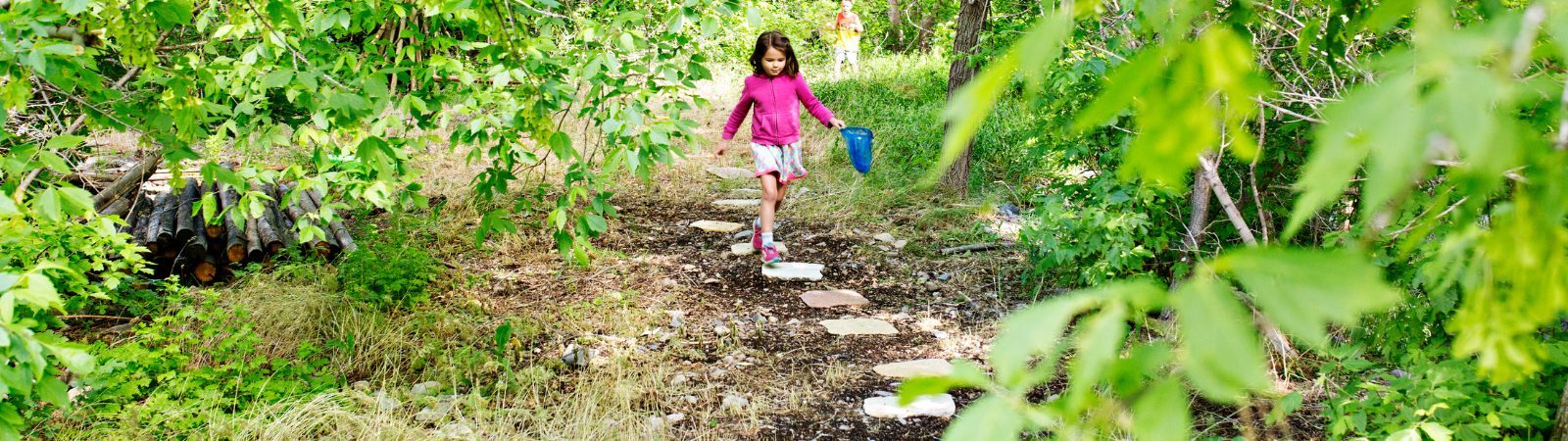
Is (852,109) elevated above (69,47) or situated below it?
below

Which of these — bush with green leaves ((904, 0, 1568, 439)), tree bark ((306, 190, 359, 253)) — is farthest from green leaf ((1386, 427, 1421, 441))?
tree bark ((306, 190, 359, 253))

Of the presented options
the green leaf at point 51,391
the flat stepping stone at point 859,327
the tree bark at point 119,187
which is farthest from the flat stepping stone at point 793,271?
the green leaf at point 51,391

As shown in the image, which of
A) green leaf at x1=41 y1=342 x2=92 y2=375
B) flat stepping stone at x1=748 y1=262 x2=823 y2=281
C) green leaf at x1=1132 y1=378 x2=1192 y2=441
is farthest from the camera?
flat stepping stone at x1=748 y1=262 x2=823 y2=281

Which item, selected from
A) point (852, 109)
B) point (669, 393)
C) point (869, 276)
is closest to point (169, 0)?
point (669, 393)

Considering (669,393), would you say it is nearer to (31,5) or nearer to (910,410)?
(910,410)

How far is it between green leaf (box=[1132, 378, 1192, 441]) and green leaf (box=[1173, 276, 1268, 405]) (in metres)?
0.06

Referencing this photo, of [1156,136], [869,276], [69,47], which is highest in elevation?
[1156,136]

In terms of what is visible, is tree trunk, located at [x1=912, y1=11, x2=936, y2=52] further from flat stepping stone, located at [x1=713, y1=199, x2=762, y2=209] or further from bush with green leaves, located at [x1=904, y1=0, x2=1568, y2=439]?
bush with green leaves, located at [x1=904, y1=0, x2=1568, y2=439]

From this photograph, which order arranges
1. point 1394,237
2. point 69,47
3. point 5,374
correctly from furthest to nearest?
point 1394,237
point 69,47
point 5,374

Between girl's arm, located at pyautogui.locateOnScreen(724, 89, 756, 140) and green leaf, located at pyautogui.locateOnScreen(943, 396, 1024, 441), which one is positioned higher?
green leaf, located at pyautogui.locateOnScreen(943, 396, 1024, 441)

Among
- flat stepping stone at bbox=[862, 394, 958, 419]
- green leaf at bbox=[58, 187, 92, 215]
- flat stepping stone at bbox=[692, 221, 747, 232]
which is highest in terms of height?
green leaf at bbox=[58, 187, 92, 215]

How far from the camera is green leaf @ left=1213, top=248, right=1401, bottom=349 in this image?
45cm

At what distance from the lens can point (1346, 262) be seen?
1.56ft

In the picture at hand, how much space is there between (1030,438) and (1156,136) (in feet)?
8.67
